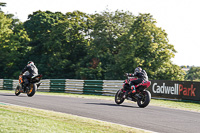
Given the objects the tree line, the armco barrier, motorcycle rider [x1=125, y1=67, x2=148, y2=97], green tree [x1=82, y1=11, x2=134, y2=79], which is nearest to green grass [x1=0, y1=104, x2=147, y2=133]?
motorcycle rider [x1=125, y1=67, x2=148, y2=97]

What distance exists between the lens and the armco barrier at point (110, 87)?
718 inches

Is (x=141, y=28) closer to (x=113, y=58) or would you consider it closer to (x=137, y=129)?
(x=113, y=58)

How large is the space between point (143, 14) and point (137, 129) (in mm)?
36735

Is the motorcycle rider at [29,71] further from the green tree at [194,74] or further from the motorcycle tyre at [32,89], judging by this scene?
the green tree at [194,74]

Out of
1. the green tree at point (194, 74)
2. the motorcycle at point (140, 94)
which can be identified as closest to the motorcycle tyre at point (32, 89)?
the motorcycle at point (140, 94)

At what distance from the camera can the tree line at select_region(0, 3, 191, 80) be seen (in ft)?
139

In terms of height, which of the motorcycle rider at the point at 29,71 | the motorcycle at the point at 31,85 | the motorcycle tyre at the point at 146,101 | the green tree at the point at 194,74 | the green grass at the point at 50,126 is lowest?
the green grass at the point at 50,126

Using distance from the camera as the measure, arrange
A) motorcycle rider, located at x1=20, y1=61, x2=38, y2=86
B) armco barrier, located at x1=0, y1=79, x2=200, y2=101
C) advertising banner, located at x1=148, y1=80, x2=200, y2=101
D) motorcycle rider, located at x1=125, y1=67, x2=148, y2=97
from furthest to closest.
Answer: armco barrier, located at x1=0, y1=79, x2=200, y2=101, advertising banner, located at x1=148, y1=80, x2=200, y2=101, motorcycle rider, located at x1=20, y1=61, x2=38, y2=86, motorcycle rider, located at x1=125, y1=67, x2=148, y2=97

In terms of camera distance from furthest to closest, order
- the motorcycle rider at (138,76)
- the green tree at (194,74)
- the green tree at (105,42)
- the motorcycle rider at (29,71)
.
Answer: the green tree at (194,74), the green tree at (105,42), the motorcycle rider at (29,71), the motorcycle rider at (138,76)

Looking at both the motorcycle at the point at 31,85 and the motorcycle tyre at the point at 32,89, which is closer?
the motorcycle at the point at 31,85

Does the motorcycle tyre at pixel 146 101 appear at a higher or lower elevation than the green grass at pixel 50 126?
higher

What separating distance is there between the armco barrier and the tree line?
49.4 ft

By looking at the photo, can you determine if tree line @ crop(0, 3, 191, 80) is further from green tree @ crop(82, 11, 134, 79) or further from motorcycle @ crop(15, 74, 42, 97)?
motorcycle @ crop(15, 74, 42, 97)

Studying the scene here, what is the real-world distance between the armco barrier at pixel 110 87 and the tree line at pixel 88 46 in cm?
1506
